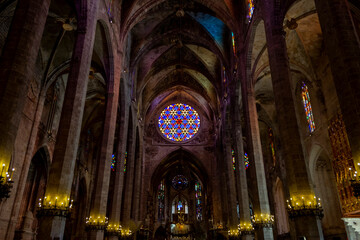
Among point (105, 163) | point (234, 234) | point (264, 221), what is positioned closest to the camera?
point (264, 221)

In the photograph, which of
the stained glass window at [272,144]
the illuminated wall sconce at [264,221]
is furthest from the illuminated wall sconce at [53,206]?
the stained glass window at [272,144]

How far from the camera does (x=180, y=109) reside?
34938mm

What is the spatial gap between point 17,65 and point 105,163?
8.43 metres

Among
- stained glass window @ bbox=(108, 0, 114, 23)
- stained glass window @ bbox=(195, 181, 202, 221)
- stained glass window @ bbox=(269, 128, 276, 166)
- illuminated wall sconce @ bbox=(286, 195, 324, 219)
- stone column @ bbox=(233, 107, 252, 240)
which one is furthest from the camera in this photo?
stained glass window @ bbox=(195, 181, 202, 221)

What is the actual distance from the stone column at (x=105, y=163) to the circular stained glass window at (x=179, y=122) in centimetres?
1757

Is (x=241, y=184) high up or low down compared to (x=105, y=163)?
down

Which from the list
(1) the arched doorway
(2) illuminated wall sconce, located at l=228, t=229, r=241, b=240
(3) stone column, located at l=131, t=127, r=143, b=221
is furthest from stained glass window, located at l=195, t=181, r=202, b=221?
(2) illuminated wall sconce, located at l=228, t=229, r=241, b=240

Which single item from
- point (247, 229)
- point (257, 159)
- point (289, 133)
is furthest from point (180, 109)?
point (289, 133)

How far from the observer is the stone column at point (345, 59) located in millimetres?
6558

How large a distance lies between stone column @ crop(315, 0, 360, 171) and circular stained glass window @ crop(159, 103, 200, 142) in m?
26.8

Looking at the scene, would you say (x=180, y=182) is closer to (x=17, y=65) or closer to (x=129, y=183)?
(x=129, y=183)

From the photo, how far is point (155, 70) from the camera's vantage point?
2745 centimetres

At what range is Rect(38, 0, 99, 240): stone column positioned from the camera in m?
8.91

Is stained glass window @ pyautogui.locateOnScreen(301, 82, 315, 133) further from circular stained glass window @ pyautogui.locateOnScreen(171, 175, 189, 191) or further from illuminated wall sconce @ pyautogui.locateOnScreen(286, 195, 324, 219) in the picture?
circular stained glass window @ pyautogui.locateOnScreen(171, 175, 189, 191)
